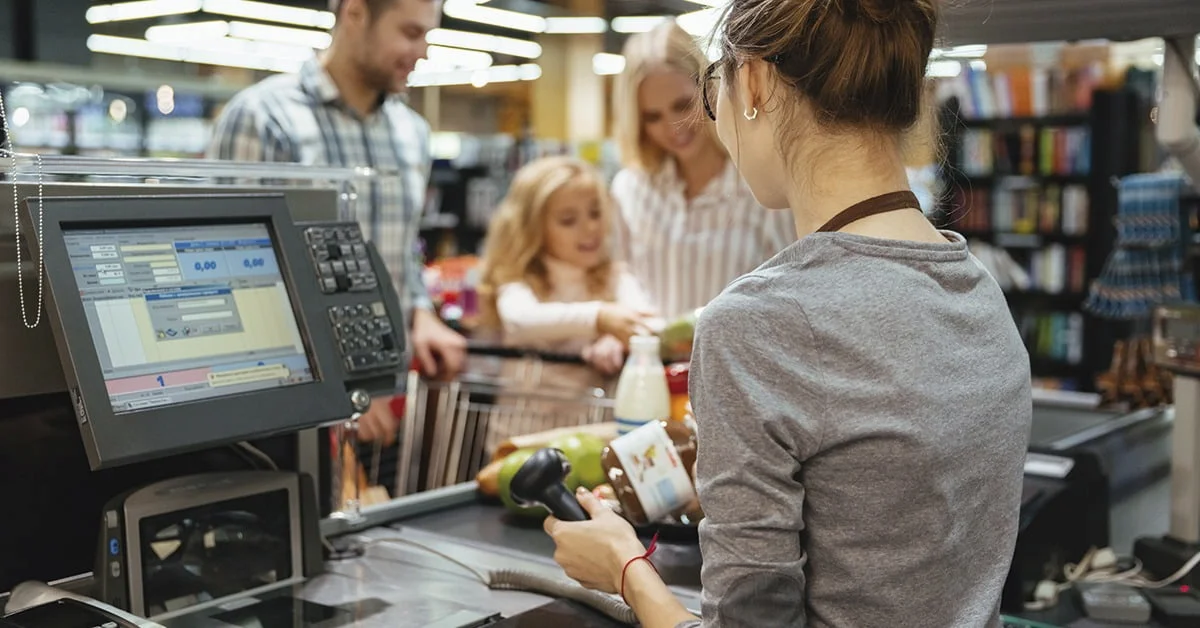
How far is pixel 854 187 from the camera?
1.04m

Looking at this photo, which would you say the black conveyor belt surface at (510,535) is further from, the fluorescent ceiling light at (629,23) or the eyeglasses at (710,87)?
the fluorescent ceiling light at (629,23)

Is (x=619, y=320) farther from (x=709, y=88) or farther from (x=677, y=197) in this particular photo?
(x=709, y=88)

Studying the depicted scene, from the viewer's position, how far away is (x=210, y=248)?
54.7 inches

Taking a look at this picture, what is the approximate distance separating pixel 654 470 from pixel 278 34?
10389mm

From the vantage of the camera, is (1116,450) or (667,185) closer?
(1116,450)

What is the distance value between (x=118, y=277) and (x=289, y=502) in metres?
0.35

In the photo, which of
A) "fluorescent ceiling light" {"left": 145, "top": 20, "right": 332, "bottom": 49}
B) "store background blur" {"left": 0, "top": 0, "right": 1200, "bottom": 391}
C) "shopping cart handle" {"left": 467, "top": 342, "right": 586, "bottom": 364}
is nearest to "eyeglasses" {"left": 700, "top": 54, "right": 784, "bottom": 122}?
"shopping cart handle" {"left": 467, "top": 342, "right": 586, "bottom": 364}

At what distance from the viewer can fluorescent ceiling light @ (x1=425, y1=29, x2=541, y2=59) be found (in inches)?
478

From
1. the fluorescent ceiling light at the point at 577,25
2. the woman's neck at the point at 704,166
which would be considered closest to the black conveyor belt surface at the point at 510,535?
the woman's neck at the point at 704,166

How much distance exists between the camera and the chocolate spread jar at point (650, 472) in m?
1.55

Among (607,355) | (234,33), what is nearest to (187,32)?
(234,33)

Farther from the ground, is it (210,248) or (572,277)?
(210,248)

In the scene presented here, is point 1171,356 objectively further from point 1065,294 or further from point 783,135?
point 1065,294

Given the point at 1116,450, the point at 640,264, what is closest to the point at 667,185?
the point at 640,264
